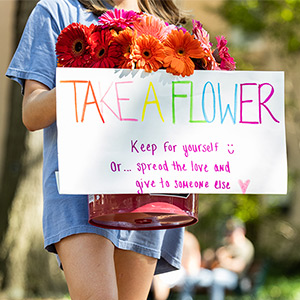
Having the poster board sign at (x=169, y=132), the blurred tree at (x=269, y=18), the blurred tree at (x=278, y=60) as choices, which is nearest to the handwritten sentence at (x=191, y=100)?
the poster board sign at (x=169, y=132)

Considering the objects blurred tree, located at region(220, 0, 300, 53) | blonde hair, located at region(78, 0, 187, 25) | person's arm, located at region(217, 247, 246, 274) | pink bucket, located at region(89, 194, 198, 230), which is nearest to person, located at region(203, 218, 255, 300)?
person's arm, located at region(217, 247, 246, 274)

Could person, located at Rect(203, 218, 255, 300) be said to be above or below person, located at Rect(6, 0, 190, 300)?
below

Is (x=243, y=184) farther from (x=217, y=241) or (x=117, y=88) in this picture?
(x=217, y=241)

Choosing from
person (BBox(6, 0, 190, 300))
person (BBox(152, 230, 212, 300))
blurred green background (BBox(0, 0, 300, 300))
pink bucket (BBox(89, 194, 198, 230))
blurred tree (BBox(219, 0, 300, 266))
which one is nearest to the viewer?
pink bucket (BBox(89, 194, 198, 230))

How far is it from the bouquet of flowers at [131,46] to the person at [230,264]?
591cm

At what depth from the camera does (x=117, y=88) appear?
2.03 m

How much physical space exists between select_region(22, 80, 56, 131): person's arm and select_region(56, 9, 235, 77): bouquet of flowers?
116 mm

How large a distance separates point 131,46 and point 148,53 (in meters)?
0.06

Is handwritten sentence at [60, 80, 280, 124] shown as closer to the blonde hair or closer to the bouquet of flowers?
the bouquet of flowers

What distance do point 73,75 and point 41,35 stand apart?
33 centimetres

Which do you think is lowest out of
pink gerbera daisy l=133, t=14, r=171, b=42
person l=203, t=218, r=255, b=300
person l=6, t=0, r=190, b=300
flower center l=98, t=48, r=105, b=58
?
person l=203, t=218, r=255, b=300

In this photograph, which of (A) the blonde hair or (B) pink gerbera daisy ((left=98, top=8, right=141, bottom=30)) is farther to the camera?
(A) the blonde hair

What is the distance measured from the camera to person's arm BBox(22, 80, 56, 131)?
211cm

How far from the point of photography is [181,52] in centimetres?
204
